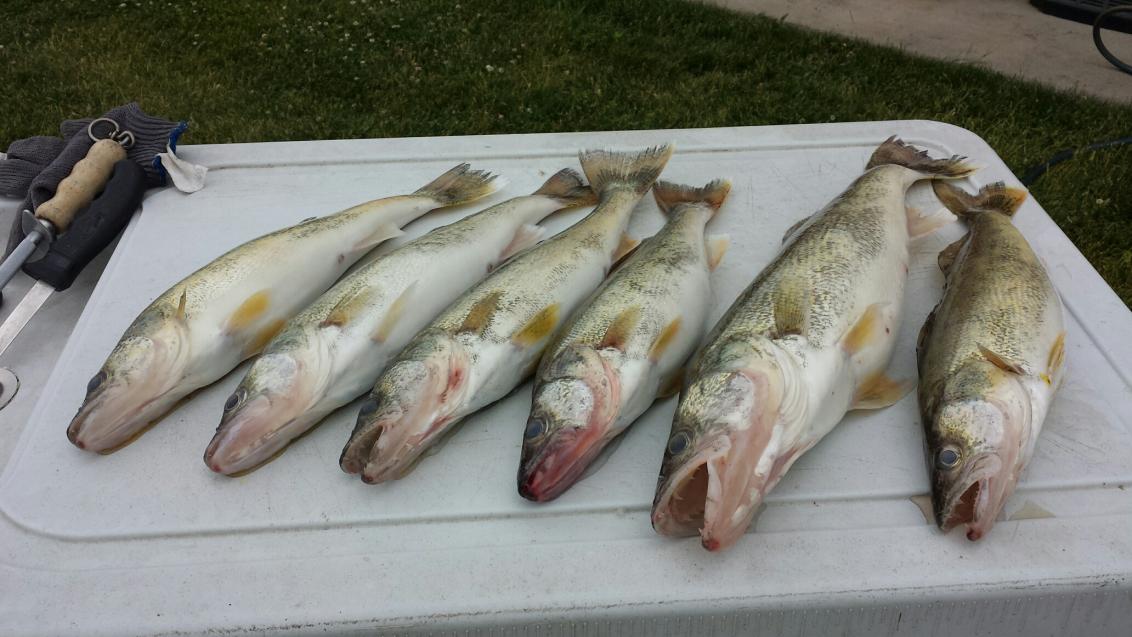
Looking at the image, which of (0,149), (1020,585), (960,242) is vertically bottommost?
(0,149)

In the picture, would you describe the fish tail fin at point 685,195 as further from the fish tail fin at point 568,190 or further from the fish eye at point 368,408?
the fish eye at point 368,408

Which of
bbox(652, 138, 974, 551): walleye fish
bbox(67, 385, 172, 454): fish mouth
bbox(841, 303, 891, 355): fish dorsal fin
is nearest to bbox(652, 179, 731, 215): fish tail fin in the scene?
bbox(652, 138, 974, 551): walleye fish

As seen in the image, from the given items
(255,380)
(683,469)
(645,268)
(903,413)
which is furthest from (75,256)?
(903,413)

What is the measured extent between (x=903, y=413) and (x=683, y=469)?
757 millimetres

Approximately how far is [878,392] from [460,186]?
167 centimetres

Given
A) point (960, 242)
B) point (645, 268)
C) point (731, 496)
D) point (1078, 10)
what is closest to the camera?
point (731, 496)

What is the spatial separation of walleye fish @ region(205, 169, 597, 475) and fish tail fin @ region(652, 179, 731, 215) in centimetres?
42

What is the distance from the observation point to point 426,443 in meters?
2.08

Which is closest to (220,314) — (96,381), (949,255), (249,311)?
(249,311)

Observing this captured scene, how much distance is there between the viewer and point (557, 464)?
194cm

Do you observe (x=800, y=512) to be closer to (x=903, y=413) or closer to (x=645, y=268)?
(x=903, y=413)

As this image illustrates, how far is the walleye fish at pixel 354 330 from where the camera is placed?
2.11 m

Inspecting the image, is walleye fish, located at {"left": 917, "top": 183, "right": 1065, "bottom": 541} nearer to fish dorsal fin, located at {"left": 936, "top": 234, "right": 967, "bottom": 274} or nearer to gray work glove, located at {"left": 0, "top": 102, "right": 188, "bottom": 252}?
fish dorsal fin, located at {"left": 936, "top": 234, "right": 967, "bottom": 274}

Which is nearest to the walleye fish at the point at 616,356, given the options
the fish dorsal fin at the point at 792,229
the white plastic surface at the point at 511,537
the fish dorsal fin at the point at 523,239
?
the white plastic surface at the point at 511,537
